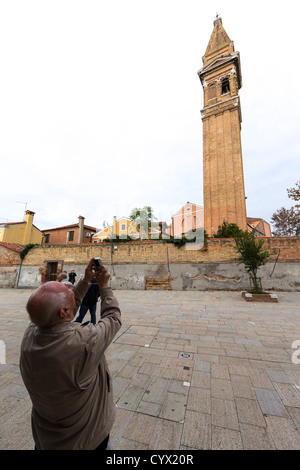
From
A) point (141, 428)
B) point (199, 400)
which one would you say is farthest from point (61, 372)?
point (199, 400)

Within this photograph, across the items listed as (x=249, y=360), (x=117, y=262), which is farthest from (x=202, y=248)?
(x=249, y=360)

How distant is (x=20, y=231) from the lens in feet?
89.6

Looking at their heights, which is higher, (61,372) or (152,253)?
(152,253)

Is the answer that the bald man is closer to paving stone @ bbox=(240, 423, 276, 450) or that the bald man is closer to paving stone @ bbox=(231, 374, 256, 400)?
paving stone @ bbox=(240, 423, 276, 450)

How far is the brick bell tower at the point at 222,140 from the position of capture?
22562 mm

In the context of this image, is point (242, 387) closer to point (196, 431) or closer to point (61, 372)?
point (196, 431)

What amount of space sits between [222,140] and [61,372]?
2848 centimetres

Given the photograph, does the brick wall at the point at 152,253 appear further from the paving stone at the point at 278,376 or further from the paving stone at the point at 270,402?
the paving stone at the point at 270,402

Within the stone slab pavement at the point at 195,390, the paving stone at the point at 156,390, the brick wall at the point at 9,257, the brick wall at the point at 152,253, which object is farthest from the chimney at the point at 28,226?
the paving stone at the point at 156,390

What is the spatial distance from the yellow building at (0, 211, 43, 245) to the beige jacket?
1217 inches

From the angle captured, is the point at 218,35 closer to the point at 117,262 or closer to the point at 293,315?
the point at 117,262

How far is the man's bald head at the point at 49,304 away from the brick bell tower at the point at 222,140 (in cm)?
2268

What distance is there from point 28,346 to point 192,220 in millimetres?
31447

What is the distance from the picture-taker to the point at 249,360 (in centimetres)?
349
